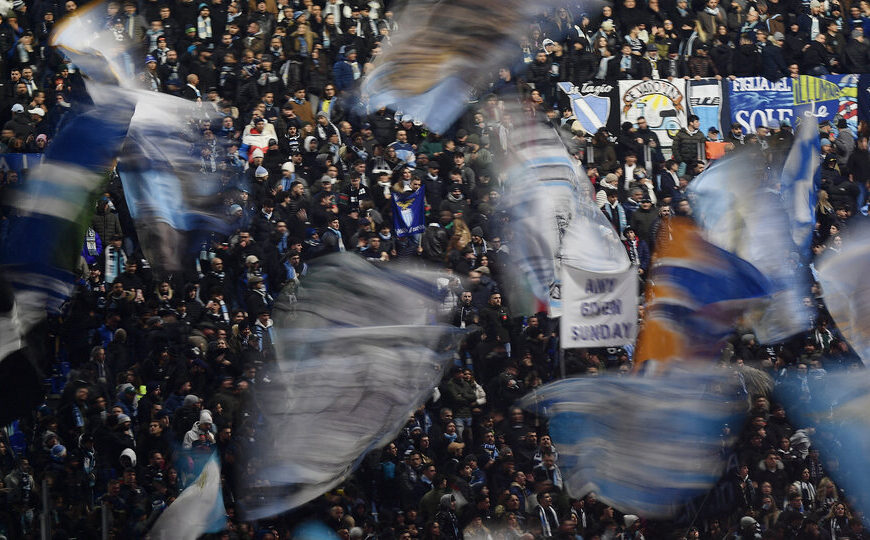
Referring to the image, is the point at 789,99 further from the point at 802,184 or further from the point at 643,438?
the point at 643,438

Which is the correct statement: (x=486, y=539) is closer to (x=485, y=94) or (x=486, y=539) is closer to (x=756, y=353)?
(x=756, y=353)

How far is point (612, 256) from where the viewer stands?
59.3 feet

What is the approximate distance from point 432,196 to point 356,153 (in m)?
1.23

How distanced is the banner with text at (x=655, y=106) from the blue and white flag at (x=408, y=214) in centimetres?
430

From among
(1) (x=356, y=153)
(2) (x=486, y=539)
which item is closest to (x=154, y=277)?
(1) (x=356, y=153)

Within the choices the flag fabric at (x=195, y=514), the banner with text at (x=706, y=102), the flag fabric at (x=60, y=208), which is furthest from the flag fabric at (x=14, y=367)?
the banner with text at (x=706, y=102)

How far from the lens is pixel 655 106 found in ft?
77.8

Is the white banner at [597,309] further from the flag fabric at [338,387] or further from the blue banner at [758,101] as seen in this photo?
the blue banner at [758,101]

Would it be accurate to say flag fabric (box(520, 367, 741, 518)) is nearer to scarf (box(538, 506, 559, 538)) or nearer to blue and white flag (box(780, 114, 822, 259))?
scarf (box(538, 506, 559, 538))

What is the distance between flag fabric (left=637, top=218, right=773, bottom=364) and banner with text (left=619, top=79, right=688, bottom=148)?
7.19 m

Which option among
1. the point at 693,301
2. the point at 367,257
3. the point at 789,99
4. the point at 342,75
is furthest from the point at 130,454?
the point at 789,99

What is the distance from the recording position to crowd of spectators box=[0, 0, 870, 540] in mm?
17094

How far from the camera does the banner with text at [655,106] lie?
23641 mm

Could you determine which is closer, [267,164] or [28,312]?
[28,312]
